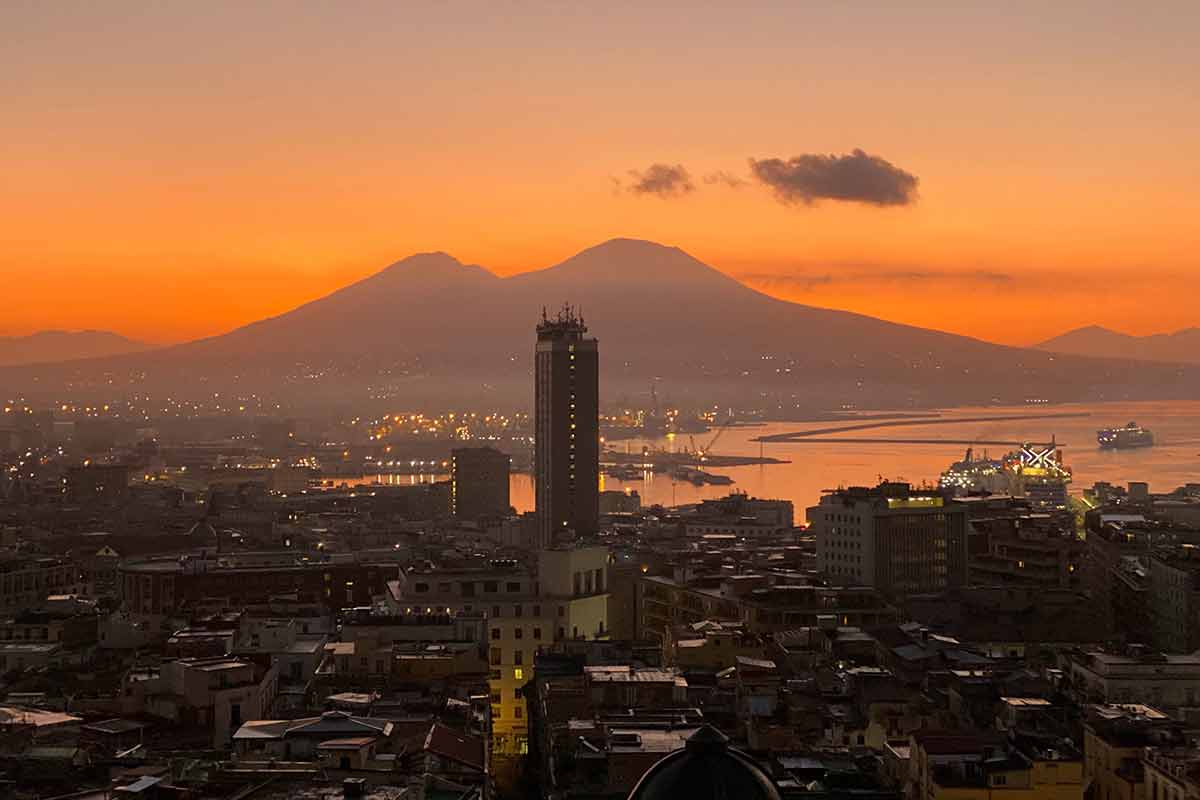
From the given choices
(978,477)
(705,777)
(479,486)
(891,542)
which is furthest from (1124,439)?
(705,777)

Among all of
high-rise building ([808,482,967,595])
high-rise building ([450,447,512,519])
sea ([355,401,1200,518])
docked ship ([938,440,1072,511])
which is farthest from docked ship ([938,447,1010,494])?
high-rise building ([808,482,967,595])

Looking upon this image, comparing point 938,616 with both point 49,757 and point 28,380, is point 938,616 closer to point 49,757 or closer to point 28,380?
point 49,757

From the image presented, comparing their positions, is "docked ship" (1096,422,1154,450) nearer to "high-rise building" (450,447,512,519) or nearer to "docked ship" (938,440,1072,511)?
"docked ship" (938,440,1072,511)

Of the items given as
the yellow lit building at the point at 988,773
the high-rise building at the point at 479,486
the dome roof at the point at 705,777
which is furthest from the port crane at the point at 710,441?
the dome roof at the point at 705,777

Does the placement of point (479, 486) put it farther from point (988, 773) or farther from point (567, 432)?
point (988, 773)

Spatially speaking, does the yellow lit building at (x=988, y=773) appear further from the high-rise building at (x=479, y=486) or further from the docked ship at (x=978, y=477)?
the docked ship at (x=978, y=477)

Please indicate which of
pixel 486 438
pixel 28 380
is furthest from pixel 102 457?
pixel 28 380
